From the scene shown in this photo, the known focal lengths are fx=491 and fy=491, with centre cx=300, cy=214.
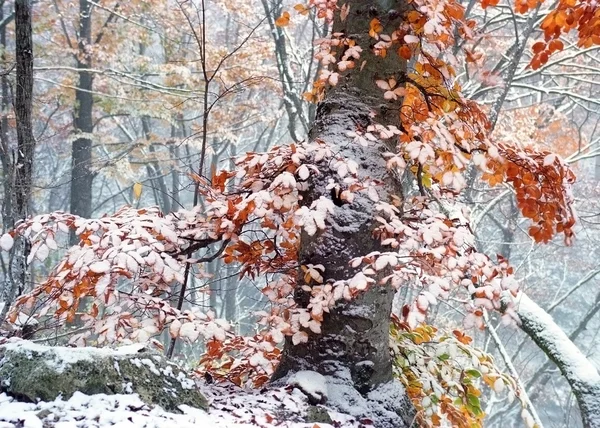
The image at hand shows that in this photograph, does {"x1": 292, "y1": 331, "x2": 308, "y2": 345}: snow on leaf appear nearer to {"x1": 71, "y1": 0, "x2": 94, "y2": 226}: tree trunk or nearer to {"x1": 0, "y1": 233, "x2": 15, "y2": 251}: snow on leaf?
{"x1": 0, "y1": 233, "x2": 15, "y2": 251}: snow on leaf

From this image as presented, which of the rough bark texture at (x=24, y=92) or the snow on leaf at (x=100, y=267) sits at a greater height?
the rough bark texture at (x=24, y=92)

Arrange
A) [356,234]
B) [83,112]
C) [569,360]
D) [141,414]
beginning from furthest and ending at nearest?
[83,112] < [569,360] < [356,234] < [141,414]

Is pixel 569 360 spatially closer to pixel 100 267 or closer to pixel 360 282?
pixel 360 282

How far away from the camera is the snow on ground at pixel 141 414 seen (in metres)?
1.69

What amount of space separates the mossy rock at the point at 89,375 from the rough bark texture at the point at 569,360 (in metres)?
2.03

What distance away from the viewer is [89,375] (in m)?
1.90

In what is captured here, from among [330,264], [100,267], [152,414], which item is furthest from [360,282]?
[100,267]

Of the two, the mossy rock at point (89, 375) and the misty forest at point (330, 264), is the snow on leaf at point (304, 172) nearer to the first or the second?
the misty forest at point (330, 264)

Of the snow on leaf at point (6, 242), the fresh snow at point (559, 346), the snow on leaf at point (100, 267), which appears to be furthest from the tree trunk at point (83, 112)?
the fresh snow at point (559, 346)

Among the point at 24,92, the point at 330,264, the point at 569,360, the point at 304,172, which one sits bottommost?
the point at 569,360

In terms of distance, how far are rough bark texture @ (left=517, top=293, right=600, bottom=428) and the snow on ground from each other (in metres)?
1.37

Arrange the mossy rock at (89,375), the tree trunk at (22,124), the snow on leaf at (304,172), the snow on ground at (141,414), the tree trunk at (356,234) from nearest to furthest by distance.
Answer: the snow on ground at (141,414) → the mossy rock at (89,375) → the snow on leaf at (304,172) → the tree trunk at (356,234) → the tree trunk at (22,124)

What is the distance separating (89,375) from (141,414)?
0.27m

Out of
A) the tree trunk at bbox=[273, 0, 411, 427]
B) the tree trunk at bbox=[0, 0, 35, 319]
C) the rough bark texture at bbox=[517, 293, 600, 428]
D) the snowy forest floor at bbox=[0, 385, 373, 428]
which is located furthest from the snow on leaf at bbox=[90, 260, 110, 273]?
the rough bark texture at bbox=[517, 293, 600, 428]
